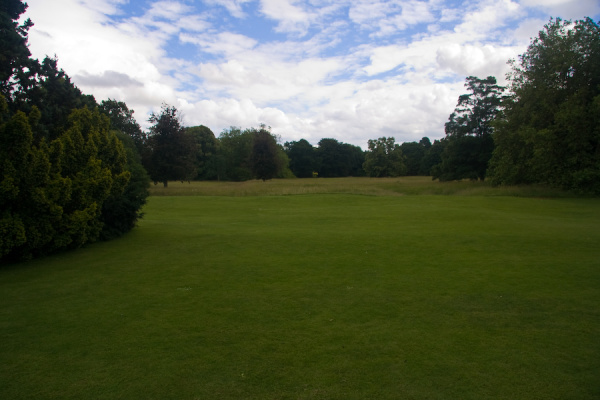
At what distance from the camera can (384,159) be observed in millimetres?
105000

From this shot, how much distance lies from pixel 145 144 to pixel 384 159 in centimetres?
7254

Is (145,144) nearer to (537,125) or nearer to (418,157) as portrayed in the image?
(537,125)

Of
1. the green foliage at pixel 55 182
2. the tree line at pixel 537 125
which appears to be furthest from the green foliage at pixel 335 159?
the green foliage at pixel 55 182

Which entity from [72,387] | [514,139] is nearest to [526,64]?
[514,139]

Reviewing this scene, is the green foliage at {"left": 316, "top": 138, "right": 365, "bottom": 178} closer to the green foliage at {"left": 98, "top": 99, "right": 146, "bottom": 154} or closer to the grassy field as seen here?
the green foliage at {"left": 98, "top": 99, "right": 146, "bottom": 154}

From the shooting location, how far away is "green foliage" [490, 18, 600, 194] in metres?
30.9

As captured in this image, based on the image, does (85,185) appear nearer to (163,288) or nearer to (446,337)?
(163,288)

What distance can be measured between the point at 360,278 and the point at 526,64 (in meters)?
37.0

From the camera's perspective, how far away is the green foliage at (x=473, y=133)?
5081 centimetres

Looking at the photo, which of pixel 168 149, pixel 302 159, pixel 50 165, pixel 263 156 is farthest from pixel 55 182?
pixel 302 159

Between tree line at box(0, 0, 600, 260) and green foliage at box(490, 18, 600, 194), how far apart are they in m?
0.09

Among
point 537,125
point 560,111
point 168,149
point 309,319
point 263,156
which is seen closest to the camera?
point 309,319

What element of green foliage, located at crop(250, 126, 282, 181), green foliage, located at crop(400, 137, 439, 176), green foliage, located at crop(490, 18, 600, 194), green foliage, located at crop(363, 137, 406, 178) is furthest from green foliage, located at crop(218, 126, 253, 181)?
green foliage, located at crop(490, 18, 600, 194)

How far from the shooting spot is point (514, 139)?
3706 centimetres
